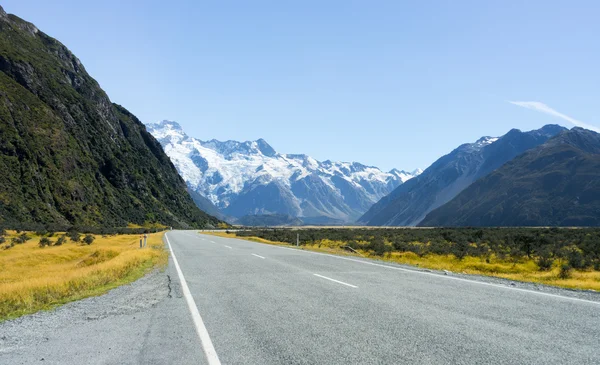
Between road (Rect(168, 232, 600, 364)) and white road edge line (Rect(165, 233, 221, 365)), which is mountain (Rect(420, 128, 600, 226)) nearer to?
road (Rect(168, 232, 600, 364))

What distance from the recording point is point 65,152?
3605 inches

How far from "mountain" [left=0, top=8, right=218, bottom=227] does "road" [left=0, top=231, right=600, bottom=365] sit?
201ft

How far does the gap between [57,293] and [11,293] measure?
1.04 metres

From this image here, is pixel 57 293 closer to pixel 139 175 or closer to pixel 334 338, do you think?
pixel 334 338

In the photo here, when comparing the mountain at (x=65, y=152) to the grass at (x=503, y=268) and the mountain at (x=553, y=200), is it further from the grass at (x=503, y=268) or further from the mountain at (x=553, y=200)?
the mountain at (x=553, y=200)

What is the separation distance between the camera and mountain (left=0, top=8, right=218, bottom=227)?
75.6m

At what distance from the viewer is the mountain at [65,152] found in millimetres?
75562

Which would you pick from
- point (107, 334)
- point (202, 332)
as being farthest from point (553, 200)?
point (107, 334)

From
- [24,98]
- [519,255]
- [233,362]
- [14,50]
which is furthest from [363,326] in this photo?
[14,50]

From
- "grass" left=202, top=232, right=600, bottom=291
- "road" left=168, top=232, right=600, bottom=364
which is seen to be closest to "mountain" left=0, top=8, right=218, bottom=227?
"grass" left=202, top=232, right=600, bottom=291

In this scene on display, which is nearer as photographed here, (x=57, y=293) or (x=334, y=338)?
(x=334, y=338)

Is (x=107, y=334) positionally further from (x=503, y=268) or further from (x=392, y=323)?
(x=503, y=268)

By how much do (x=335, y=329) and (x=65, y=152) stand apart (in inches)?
4016

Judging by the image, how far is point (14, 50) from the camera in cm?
10575
